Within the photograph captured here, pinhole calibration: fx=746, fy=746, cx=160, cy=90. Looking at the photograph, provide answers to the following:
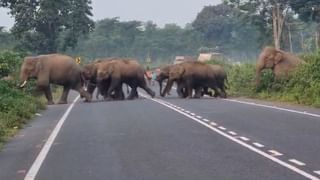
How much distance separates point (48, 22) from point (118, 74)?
66.4ft

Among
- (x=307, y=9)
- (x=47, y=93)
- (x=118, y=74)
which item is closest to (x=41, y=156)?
(x=47, y=93)

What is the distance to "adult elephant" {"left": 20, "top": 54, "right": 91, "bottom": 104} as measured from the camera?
37153mm

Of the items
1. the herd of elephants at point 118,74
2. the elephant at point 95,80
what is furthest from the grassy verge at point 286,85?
the elephant at point 95,80

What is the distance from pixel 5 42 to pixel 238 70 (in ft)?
143

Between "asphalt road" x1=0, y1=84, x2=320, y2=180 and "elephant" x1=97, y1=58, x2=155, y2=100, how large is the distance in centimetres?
1714

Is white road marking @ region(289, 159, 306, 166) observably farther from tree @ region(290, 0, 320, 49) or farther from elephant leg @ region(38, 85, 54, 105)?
tree @ region(290, 0, 320, 49)

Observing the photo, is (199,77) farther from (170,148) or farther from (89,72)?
(170,148)

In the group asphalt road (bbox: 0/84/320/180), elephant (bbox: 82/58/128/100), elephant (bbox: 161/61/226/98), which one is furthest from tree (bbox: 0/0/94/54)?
asphalt road (bbox: 0/84/320/180)

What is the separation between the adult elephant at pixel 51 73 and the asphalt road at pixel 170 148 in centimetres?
1388

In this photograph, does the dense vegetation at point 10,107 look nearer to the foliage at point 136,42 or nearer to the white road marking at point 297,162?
the white road marking at point 297,162

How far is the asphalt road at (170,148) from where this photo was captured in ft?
37.9

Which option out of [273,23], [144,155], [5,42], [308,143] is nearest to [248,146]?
[308,143]

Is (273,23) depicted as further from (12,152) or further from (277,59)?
(12,152)

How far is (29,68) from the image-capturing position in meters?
37.3
